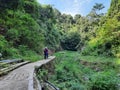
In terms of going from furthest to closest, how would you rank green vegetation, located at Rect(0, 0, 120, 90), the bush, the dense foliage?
the dense foliage → green vegetation, located at Rect(0, 0, 120, 90) → the bush

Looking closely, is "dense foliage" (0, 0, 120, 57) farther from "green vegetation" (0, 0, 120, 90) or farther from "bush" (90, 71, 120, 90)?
"bush" (90, 71, 120, 90)

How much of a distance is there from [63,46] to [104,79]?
199 feet

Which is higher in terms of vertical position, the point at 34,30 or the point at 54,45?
the point at 34,30

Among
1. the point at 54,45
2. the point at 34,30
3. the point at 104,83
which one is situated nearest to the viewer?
the point at 104,83

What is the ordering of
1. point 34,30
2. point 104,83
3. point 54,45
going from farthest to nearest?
point 54,45 → point 34,30 → point 104,83

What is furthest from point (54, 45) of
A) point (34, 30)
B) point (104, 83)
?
point (104, 83)

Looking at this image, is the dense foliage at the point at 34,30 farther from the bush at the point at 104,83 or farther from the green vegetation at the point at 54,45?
the bush at the point at 104,83

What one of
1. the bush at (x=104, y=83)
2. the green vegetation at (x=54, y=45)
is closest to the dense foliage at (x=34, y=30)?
the green vegetation at (x=54, y=45)

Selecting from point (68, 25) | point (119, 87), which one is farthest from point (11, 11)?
point (68, 25)

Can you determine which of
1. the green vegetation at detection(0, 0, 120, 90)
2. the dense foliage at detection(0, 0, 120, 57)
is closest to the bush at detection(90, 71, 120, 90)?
the green vegetation at detection(0, 0, 120, 90)

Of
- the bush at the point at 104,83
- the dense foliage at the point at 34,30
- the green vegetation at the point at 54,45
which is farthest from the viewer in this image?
the dense foliage at the point at 34,30

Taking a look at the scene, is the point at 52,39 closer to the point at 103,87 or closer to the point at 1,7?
the point at 1,7

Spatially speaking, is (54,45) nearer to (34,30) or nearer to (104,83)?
(34,30)

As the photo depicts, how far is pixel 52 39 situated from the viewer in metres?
52.2
